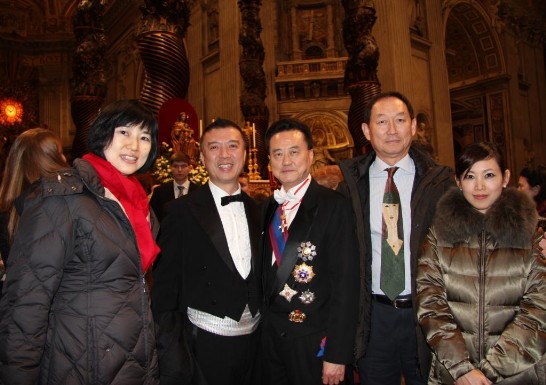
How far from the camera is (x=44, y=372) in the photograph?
164cm

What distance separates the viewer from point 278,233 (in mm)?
2389

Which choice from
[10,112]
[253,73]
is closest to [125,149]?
[253,73]

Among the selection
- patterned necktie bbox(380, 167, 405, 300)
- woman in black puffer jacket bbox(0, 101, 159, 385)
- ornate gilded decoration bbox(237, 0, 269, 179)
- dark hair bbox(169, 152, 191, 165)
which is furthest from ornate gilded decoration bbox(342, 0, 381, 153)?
woman in black puffer jacket bbox(0, 101, 159, 385)

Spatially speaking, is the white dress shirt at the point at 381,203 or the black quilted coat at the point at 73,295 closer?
the black quilted coat at the point at 73,295

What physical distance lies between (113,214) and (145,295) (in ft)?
1.24

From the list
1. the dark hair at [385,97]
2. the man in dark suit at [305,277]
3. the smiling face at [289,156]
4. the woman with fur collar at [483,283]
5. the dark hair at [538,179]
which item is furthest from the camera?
the dark hair at [538,179]

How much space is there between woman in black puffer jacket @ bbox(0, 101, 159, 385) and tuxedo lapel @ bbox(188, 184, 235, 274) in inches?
18.0

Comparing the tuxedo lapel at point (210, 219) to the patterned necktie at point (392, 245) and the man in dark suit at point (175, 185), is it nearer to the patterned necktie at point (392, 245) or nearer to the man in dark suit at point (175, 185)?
the patterned necktie at point (392, 245)

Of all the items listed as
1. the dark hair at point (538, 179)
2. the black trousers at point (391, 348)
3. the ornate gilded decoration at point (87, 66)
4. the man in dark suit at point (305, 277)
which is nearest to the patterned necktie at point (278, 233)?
the man in dark suit at point (305, 277)

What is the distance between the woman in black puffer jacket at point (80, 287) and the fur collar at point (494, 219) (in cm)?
146

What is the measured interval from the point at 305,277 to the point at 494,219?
100cm

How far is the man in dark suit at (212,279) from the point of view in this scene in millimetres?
2229

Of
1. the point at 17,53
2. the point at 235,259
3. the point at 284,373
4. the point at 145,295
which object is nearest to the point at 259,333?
the point at 284,373

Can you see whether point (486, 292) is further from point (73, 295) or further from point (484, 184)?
point (73, 295)
